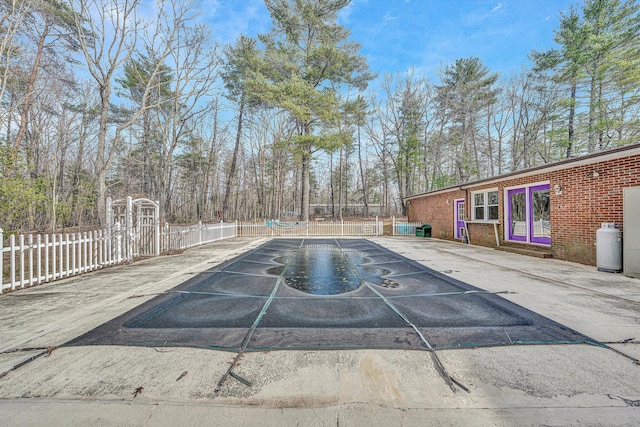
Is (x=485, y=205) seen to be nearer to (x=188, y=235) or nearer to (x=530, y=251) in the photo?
(x=530, y=251)

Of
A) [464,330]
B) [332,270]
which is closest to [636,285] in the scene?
[464,330]

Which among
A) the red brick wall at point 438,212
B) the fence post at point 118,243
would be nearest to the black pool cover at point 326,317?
the fence post at point 118,243

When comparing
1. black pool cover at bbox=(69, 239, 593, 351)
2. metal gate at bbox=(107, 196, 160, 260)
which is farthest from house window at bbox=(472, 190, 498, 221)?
metal gate at bbox=(107, 196, 160, 260)

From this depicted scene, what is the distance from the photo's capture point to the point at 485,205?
33.7 ft

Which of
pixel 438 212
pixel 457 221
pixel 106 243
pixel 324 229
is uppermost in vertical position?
pixel 438 212

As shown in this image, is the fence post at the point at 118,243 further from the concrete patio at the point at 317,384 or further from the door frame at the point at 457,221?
the door frame at the point at 457,221

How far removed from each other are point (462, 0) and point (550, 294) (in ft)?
45.3

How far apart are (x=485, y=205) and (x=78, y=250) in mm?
12552

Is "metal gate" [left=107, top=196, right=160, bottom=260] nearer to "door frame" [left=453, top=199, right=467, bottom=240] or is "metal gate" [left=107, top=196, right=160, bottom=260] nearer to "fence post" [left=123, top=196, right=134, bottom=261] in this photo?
"fence post" [left=123, top=196, right=134, bottom=261]

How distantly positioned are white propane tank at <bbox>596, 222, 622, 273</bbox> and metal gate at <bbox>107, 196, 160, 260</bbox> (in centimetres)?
1111

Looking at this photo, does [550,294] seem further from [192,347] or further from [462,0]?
[462,0]

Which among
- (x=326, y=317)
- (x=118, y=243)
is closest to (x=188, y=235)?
(x=118, y=243)

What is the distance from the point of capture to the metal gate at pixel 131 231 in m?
6.62

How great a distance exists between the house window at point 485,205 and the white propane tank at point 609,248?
4.26 m
